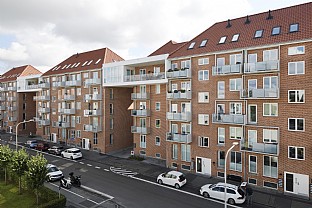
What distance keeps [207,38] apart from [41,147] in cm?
3120

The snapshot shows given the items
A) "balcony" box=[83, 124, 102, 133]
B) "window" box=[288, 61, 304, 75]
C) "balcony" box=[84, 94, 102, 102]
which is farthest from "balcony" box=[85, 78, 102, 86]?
"window" box=[288, 61, 304, 75]

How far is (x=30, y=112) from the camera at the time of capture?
194 ft

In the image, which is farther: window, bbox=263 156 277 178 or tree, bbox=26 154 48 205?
window, bbox=263 156 277 178

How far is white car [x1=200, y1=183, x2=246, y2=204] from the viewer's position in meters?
19.0

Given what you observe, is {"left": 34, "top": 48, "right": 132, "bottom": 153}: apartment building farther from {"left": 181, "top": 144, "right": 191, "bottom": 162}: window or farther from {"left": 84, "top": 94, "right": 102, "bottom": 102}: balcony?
{"left": 181, "top": 144, "right": 191, "bottom": 162}: window

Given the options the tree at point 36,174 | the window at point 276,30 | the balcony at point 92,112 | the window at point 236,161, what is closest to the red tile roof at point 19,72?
the balcony at point 92,112

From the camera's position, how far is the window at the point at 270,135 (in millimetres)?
21550

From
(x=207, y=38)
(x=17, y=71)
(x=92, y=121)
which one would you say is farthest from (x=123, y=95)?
(x=17, y=71)

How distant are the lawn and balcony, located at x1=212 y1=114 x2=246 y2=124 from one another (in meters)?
18.4

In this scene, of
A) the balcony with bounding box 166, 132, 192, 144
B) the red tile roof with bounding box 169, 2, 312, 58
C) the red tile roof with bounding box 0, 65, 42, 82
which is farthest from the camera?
the red tile roof with bounding box 0, 65, 42, 82

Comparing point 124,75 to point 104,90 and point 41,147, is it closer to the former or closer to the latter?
point 104,90

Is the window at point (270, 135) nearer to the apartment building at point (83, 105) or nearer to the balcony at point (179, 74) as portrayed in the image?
the balcony at point (179, 74)

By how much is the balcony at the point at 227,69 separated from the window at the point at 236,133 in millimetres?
5753

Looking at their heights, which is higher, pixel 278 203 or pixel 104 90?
pixel 104 90
